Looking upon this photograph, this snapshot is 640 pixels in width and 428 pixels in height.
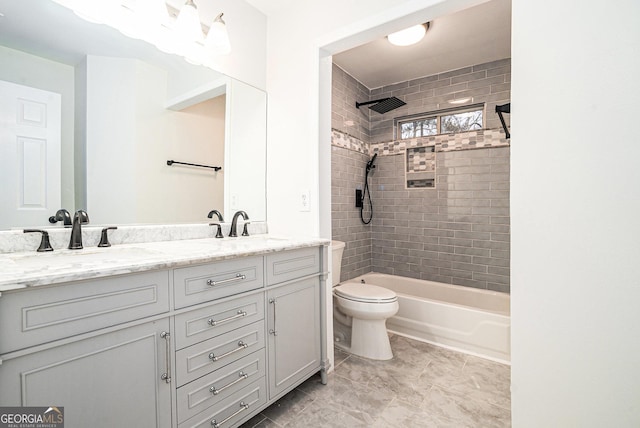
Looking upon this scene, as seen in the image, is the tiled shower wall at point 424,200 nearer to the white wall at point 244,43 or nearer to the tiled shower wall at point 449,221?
the tiled shower wall at point 449,221

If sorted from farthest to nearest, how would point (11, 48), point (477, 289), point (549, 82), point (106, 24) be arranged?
point (477, 289) < point (106, 24) < point (11, 48) < point (549, 82)

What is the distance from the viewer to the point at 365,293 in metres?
2.24

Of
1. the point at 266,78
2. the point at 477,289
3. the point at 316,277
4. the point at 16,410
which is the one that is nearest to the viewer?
the point at 16,410

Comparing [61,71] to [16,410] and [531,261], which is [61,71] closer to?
[16,410]

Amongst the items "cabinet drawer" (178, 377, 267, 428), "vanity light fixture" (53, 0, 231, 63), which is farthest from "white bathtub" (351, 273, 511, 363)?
"vanity light fixture" (53, 0, 231, 63)

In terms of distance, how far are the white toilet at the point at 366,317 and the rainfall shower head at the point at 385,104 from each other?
1640mm

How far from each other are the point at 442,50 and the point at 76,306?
3105 millimetres

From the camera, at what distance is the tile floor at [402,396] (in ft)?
4.91

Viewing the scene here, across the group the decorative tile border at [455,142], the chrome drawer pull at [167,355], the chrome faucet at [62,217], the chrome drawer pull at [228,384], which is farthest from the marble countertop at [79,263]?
the decorative tile border at [455,142]

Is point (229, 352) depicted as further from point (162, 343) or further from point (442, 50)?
point (442, 50)

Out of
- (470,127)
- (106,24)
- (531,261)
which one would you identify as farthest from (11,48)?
(470,127)

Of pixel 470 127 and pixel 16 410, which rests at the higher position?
pixel 470 127

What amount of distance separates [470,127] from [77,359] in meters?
3.33

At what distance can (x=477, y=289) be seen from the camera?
2859 mm
